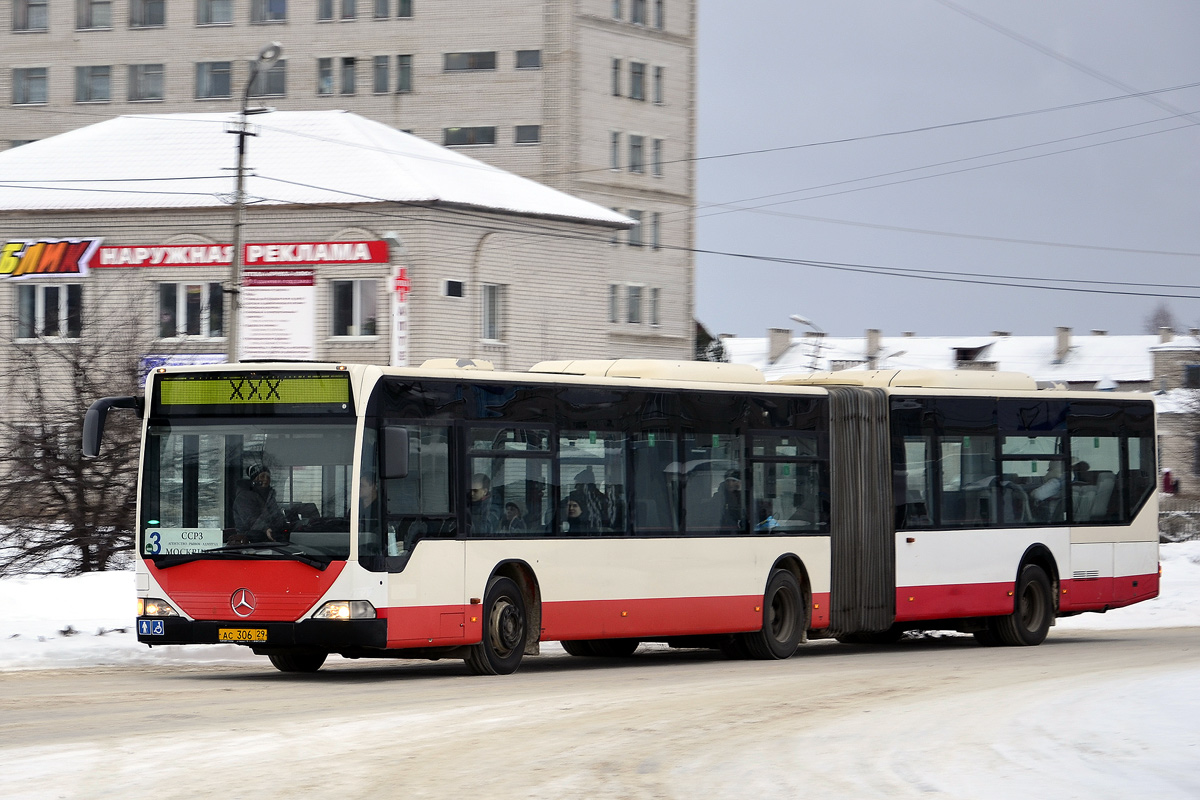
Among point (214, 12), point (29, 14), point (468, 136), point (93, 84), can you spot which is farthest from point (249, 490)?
point (29, 14)

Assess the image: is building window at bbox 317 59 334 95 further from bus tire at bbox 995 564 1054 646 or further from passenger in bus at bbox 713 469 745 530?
passenger in bus at bbox 713 469 745 530

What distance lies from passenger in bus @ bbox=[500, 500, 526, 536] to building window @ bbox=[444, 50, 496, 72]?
194 feet

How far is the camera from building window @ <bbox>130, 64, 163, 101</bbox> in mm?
77688

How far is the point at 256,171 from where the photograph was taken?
168 feet

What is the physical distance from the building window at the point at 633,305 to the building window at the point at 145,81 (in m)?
21.9

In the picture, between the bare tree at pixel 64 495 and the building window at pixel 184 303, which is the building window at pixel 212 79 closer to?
the building window at pixel 184 303

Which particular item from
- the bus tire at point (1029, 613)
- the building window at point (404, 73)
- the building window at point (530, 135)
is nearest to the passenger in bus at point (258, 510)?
the bus tire at point (1029, 613)

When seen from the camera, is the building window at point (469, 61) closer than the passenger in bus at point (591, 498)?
No

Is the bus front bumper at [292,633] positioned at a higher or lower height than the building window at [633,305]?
lower

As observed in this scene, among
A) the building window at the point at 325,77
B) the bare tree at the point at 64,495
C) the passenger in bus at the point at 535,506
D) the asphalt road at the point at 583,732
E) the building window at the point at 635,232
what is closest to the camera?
the asphalt road at the point at 583,732

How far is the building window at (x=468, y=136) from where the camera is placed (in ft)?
244

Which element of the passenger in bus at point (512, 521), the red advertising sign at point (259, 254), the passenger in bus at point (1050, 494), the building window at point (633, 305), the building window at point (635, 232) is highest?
the building window at point (635, 232)

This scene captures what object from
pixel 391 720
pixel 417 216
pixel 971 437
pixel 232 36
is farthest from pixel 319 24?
pixel 391 720

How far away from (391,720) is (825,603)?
892 cm
